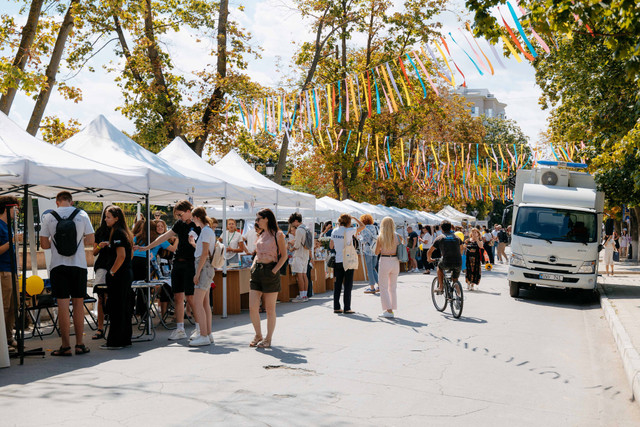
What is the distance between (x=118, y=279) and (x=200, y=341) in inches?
54.5

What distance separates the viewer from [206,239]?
8.89 m

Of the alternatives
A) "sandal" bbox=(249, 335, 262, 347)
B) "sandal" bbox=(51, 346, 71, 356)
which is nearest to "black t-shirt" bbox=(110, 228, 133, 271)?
"sandal" bbox=(51, 346, 71, 356)

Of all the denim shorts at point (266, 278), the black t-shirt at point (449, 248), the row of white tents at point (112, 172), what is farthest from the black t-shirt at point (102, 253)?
the black t-shirt at point (449, 248)

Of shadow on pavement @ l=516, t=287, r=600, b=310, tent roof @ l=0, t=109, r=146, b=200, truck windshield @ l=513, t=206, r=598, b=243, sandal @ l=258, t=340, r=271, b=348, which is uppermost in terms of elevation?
tent roof @ l=0, t=109, r=146, b=200

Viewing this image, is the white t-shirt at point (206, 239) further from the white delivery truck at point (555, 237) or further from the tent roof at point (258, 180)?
the white delivery truck at point (555, 237)

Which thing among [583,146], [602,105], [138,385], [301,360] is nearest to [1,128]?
[138,385]

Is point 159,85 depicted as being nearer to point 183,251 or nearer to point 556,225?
point 556,225

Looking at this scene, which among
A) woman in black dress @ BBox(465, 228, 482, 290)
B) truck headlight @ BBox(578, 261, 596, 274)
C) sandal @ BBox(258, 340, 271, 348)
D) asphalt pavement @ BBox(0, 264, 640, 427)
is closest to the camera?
asphalt pavement @ BBox(0, 264, 640, 427)

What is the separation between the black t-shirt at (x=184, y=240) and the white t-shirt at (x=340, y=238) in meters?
3.94

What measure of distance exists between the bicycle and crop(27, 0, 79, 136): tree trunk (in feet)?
30.6

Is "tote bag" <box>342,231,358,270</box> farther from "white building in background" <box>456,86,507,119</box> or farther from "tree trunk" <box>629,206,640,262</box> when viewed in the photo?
"white building in background" <box>456,86,507,119</box>

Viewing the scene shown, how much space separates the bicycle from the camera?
39.0ft

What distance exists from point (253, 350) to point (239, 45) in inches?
620

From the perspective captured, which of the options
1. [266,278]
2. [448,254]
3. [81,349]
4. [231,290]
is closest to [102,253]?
[81,349]
